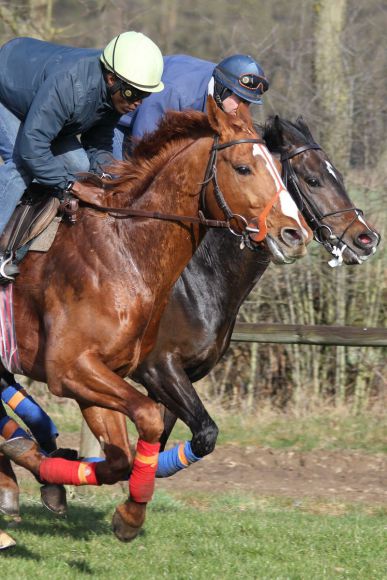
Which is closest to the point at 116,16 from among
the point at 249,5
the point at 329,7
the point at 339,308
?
the point at 249,5

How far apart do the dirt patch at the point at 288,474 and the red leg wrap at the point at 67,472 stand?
2504 mm

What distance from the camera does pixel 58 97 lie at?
4.54 m

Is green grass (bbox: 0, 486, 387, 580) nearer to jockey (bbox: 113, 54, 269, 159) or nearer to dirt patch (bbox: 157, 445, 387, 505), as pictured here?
dirt patch (bbox: 157, 445, 387, 505)

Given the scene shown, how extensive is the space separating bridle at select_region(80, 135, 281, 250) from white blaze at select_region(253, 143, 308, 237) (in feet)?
0.09

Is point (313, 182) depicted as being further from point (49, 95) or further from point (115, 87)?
point (49, 95)

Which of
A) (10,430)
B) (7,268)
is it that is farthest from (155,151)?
(10,430)

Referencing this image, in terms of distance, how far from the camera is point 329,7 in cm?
1097

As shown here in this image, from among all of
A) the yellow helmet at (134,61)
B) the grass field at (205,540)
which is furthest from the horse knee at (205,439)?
the yellow helmet at (134,61)

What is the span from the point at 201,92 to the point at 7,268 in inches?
79.5

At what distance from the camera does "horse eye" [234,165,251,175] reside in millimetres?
4289

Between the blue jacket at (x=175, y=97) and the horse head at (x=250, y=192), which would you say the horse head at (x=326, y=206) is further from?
the horse head at (x=250, y=192)

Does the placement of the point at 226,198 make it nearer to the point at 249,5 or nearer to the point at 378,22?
the point at 378,22

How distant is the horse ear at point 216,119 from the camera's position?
440 cm

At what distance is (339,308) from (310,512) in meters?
2.98
